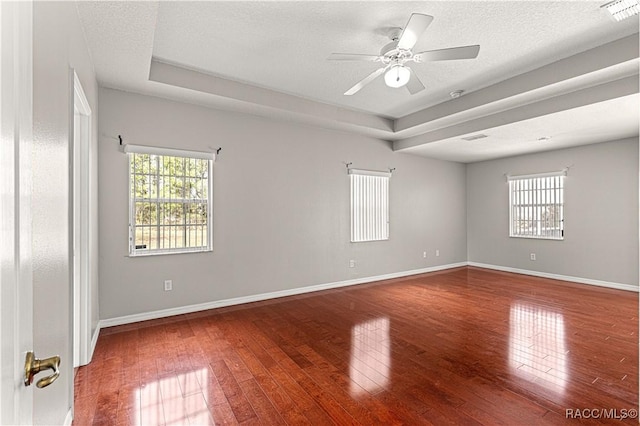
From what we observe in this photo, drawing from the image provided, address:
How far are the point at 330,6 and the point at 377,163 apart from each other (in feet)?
12.1

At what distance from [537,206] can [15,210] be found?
7.87 metres

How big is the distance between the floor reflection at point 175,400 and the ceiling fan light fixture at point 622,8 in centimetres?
426

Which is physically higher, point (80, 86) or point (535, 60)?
point (535, 60)

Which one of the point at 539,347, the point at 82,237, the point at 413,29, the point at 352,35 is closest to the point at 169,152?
the point at 82,237

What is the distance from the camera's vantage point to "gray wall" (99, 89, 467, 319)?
368cm

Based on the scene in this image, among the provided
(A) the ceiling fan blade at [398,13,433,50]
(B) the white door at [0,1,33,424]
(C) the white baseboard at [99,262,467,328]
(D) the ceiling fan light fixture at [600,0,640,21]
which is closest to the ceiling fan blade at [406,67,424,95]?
(A) the ceiling fan blade at [398,13,433,50]

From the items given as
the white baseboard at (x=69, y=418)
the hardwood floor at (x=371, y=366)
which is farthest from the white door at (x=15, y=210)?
the hardwood floor at (x=371, y=366)

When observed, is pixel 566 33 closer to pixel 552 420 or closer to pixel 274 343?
pixel 552 420

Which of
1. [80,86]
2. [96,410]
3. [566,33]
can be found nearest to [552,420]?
[96,410]

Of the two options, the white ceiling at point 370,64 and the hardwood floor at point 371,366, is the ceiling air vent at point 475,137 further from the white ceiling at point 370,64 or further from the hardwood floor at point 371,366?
the hardwood floor at point 371,366

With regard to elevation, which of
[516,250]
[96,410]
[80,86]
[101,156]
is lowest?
[96,410]

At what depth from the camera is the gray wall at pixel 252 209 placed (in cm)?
368

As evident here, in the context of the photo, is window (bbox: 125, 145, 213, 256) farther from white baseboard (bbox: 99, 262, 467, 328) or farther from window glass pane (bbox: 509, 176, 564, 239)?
window glass pane (bbox: 509, 176, 564, 239)

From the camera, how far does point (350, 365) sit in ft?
8.84
